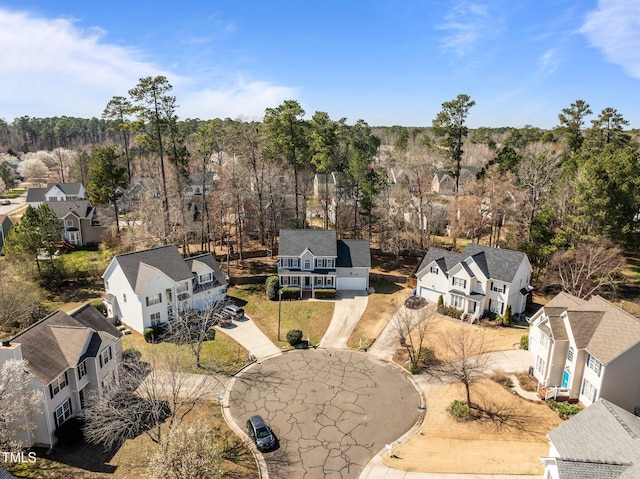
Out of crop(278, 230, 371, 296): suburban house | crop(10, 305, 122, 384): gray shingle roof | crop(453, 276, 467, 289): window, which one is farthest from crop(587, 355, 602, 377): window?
crop(10, 305, 122, 384): gray shingle roof

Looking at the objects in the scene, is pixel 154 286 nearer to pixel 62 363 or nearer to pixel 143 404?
pixel 62 363

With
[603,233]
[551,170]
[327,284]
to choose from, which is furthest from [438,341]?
[551,170]

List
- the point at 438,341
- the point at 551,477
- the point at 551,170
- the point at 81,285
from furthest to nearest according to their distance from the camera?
1. the point at 551,170
2. the point at 81,285
3. the point at 438,341
4. the point at 551,477

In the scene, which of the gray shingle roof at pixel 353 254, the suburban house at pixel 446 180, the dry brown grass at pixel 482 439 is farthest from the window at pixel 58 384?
the suburban house at pixel 446 180

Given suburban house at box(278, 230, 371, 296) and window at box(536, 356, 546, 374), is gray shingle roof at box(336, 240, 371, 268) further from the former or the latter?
window at box(536, 356, 546, 374)

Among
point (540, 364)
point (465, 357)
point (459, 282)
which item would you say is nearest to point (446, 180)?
point (459, 282)

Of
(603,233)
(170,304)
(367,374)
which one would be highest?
(603,233)

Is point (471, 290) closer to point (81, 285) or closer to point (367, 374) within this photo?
point (367, 374)
